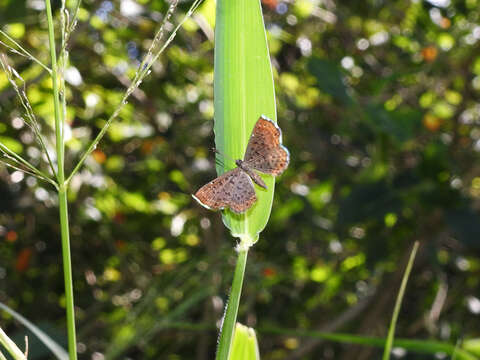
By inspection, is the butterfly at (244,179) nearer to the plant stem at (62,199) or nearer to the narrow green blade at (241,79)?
the narrow green blade at (241,79)

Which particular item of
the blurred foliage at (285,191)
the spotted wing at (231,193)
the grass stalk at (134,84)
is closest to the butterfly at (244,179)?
the spotted wing at (231,193)

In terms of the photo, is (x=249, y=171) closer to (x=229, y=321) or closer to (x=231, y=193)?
(x=231, y=193)

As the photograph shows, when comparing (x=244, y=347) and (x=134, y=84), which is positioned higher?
(x=134, y=84)

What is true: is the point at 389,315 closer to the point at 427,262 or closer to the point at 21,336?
the point at 427,262

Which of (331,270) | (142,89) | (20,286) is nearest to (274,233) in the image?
(331,270)

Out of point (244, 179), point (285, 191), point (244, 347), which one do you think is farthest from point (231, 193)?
point (285, 191)

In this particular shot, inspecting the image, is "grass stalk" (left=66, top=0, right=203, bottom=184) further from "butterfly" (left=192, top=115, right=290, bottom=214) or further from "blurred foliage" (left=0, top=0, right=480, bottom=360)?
"blurred foliage" (left=0, top=0, right=480, bottom=360)
